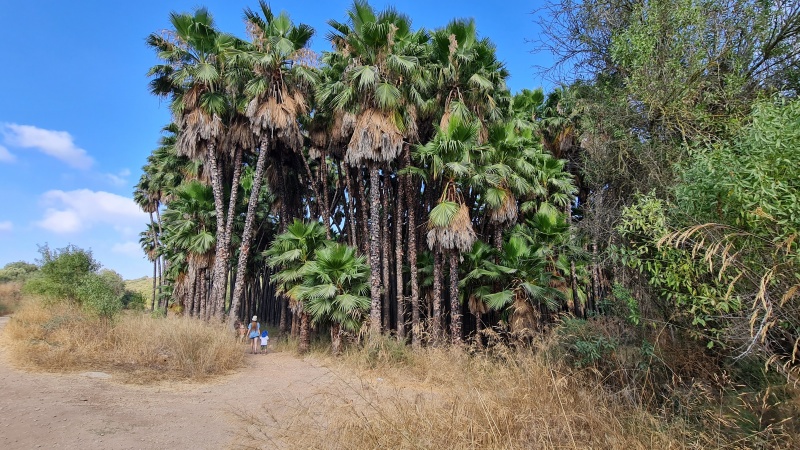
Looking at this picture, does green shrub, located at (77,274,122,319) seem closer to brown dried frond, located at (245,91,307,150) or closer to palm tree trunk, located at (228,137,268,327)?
palm tree trunk, located at (228,137,268,327)

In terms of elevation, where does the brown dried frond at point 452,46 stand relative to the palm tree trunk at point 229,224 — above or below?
above

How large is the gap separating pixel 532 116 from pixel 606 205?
1660cm

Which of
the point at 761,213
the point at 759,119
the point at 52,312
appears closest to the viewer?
the point at 761,213

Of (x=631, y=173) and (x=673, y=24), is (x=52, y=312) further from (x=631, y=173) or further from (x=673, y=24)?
(x=673, y=24)

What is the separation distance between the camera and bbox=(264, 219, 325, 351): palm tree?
17.3 meters

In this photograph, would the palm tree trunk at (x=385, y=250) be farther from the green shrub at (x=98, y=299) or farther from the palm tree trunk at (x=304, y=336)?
the green shrub at (x=98, y=299)

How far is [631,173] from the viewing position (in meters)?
7.01

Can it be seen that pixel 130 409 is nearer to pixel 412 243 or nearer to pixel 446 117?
pixel 412 243

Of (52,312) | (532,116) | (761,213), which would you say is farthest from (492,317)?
(52,312)

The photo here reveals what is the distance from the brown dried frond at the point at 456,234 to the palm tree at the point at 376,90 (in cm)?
276

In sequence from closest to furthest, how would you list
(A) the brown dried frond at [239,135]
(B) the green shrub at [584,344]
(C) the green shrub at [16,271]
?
(B) the green shrub at [584,344], (A) the brown dried frond at [239,135], (C) the green shrub at [16,271]

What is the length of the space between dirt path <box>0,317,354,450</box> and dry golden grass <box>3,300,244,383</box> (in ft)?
2.04

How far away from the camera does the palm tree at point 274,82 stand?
18.9m

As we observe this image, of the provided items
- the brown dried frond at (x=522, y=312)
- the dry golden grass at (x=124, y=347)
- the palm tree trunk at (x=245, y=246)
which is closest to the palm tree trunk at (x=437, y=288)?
the brown dried frond at (x=522, y=312)
